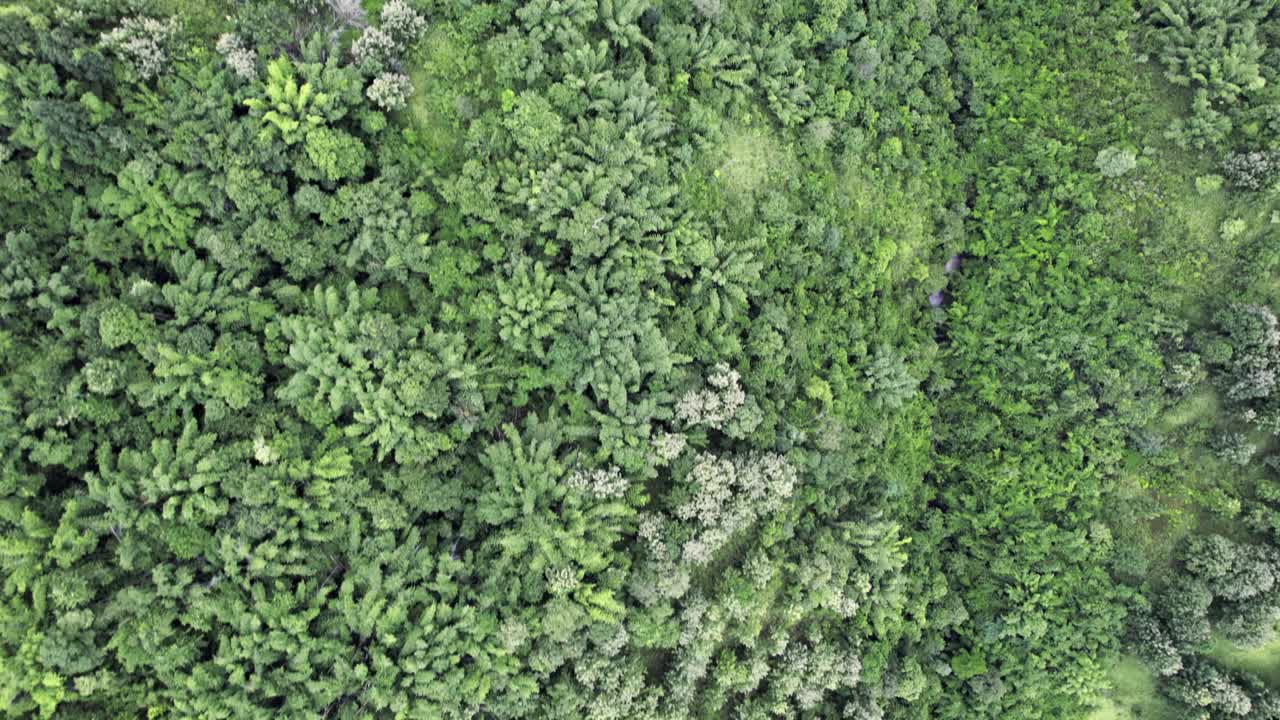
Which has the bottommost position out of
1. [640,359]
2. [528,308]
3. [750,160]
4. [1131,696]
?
[1131,696]

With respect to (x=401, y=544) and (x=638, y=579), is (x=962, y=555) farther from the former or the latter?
(x=401, y=544)

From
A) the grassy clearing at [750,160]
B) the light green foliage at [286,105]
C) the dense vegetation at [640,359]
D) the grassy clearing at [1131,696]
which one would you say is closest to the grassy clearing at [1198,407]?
the dense vegetation at [640,359]

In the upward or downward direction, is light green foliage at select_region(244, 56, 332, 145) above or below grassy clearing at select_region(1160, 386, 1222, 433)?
above

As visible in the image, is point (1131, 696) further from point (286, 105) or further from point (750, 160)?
point (286, 105)

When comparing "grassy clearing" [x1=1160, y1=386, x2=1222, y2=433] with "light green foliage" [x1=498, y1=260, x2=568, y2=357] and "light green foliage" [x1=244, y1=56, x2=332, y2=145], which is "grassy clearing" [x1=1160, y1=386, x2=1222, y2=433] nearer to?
"light green foliage" [x1=498, y1=260, x2=568, y2=357]

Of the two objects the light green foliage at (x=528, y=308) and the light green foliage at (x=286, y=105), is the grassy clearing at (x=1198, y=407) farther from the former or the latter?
the light green foliage at (x=286, y=105)

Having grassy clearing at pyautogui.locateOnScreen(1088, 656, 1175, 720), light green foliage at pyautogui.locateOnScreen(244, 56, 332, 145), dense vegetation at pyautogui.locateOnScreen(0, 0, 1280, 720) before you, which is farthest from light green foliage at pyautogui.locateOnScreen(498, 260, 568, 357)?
grassy clearing at pyautogui.locateOnScreen(1088, 656, 1175, 720)

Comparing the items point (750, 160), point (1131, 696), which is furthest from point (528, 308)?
point (1131, 696)

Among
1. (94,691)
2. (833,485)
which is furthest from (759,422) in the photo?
(94,691)
